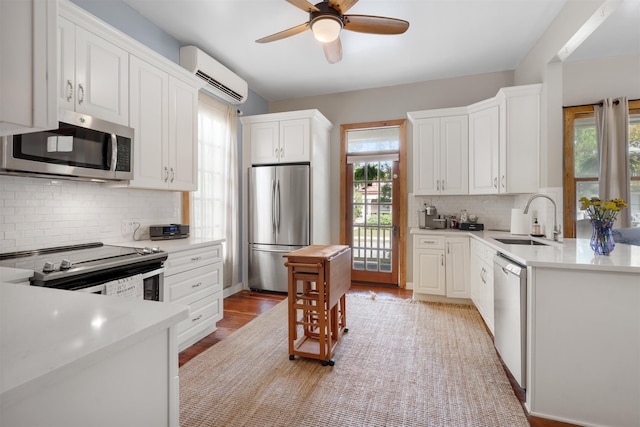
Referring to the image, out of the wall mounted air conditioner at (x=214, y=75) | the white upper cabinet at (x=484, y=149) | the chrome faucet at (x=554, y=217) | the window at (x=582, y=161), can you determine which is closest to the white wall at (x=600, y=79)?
the window at (x=582, y=161)

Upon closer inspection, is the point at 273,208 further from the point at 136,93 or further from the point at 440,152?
the point at 440,152

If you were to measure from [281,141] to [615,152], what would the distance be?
3.91 metres

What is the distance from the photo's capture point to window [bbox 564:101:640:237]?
350cm

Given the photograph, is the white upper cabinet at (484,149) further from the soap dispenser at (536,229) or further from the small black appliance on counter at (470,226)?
the soap dispenser at (536,229)

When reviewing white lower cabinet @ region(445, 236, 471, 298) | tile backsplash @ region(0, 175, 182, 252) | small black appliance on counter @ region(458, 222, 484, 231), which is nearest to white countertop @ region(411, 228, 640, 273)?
white lower cabinet @ region(445, 236, 471, 298)

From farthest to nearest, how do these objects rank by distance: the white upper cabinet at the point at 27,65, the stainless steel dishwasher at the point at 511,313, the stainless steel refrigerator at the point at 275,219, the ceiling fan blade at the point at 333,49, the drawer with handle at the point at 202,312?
the stainless steel refrigerator at the point at 275,219, the ceiling fan blade at the point at 333,49, the drawer with handle at the point at 202,312, the stainless steel dishwasher at the point at 511,313, the white upper cabinet at the point at 27,65

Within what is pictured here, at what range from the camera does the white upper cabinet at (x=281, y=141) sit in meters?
4.23

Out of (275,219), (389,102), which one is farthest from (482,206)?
(275,219)

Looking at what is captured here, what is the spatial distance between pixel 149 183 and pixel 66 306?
6.79 feet

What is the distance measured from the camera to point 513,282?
1989 mm

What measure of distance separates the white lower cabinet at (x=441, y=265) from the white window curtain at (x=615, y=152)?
1.60 metres

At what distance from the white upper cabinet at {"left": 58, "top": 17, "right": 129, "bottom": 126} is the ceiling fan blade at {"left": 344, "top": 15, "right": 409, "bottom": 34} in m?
1.76

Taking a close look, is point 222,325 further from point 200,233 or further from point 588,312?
point 588,312

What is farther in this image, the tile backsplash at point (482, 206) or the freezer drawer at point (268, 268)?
the freezer drawer at point (268, 268)
